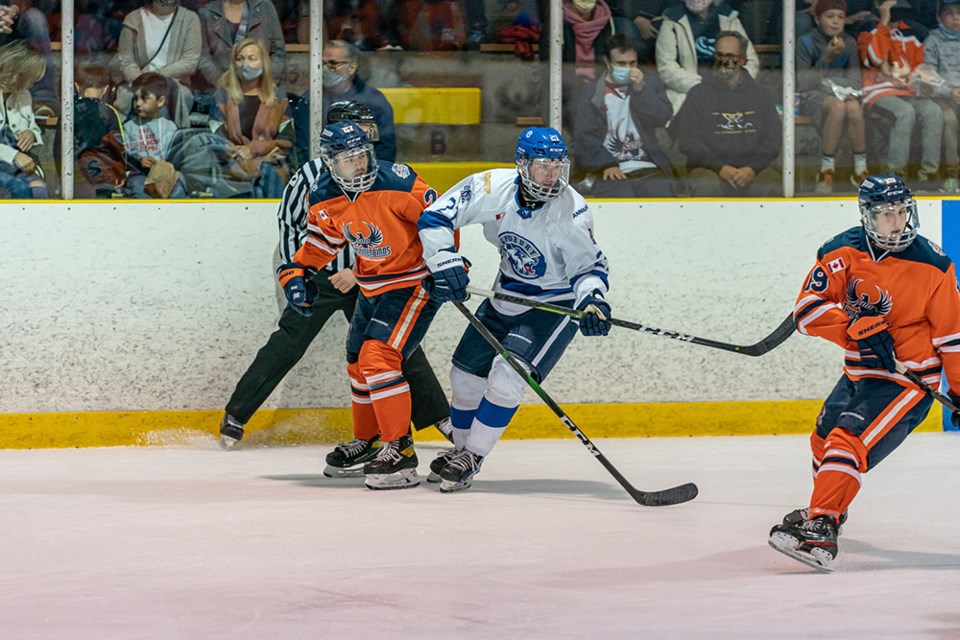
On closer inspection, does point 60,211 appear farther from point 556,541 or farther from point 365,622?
point 365,622

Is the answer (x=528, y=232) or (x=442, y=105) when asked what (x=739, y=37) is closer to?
(x=442, y=105)

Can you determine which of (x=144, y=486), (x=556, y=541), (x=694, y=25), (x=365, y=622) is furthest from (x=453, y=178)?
(x=365, y=622)

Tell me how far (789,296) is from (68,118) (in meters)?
2.65

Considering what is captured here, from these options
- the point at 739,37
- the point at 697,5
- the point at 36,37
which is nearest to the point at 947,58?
the point at 739,37

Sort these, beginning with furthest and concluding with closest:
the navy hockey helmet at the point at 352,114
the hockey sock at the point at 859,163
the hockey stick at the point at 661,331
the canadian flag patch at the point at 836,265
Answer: the hockey sock at the point at 859,163
the navy hockey helmet at the point at 352,114
the hockey stick at the point at 661,331
the canadian flag patch at the point at 836,265

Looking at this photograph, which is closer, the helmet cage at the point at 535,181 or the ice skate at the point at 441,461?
the helmet cage at the point at 535,181

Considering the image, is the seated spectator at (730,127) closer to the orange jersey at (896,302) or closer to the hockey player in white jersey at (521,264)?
the hockey player in white jersey at (521,264)

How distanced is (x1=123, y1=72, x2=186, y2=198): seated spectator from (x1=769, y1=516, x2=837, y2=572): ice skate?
2.74m

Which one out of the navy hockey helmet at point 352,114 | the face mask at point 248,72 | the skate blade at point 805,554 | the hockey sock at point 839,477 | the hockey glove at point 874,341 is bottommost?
the skate blade at point 805,554

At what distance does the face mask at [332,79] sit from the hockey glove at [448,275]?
52.0 inches

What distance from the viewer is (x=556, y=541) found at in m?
3.58

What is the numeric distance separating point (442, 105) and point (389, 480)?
162cm

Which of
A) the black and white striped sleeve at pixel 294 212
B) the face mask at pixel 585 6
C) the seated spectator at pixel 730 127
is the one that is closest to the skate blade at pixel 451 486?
the black and white striped sleeve at pixel 294 212

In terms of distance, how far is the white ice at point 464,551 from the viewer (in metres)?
2.80
